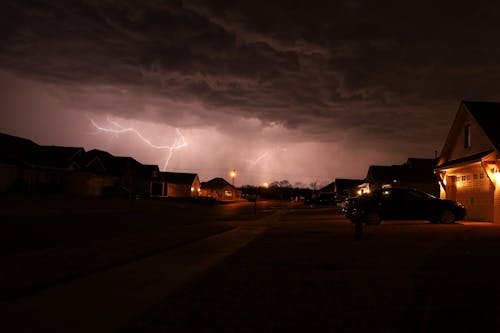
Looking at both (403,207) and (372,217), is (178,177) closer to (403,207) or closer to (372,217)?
(372,217)

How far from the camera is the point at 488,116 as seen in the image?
2261 centimetres

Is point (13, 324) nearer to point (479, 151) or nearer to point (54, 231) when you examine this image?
point (54, 231)

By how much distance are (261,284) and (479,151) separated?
19446 millimetres

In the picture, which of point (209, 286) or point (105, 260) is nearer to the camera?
point (209, 286)

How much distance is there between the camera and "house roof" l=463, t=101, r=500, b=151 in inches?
832

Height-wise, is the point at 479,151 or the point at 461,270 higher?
the point at 479,151

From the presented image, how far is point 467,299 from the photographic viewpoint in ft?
19.0

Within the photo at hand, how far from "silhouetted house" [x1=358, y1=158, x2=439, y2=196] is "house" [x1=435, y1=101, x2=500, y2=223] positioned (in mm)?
20855

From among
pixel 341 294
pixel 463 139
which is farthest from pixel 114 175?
pixel 341 294

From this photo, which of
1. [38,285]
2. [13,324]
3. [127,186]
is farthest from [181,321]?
[127,186]

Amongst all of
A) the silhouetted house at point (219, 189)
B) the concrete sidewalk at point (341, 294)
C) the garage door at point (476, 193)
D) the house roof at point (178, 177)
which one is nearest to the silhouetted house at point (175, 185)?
the house roof at point (178, 177)

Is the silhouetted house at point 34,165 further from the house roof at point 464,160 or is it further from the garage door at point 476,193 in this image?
the garage door at point 476,193

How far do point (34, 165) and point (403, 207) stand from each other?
34.1 m

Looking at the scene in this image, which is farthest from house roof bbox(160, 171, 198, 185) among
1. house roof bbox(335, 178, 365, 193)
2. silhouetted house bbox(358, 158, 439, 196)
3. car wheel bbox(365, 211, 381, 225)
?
car wheel bbox(365, 211, 381, 225)
